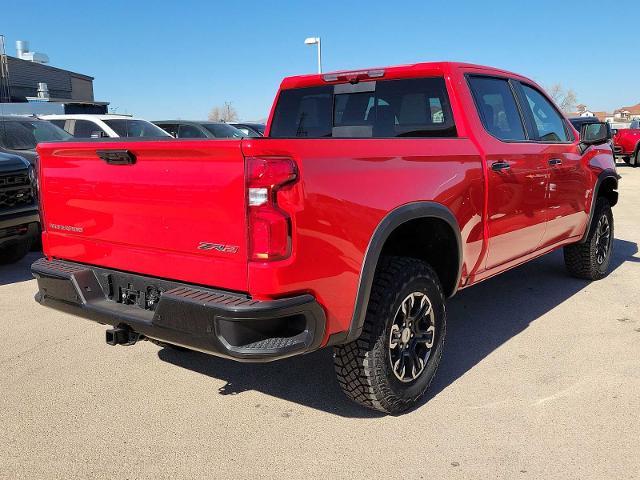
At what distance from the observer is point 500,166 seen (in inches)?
148

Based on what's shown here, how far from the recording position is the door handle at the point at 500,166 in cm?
370

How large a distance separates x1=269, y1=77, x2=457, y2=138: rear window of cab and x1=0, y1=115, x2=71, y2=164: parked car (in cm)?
473

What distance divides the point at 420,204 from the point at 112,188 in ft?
5.03

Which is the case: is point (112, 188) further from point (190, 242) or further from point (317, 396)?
point (317, 396)

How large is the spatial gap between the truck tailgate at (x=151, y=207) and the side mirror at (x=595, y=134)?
3826 millimetres

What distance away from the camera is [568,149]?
486cm

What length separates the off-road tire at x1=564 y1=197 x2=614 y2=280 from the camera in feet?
18.4

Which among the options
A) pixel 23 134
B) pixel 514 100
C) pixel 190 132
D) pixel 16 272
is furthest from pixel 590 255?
pixel 190 132

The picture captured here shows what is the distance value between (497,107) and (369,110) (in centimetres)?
89

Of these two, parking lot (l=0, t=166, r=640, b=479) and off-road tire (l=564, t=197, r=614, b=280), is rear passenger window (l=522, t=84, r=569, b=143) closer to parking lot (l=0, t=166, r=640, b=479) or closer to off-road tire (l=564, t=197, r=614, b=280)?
off-road tire (l=564, t=197, r=614, b=280)

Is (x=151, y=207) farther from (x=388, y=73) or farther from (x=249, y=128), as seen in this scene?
(x=249, y=128)

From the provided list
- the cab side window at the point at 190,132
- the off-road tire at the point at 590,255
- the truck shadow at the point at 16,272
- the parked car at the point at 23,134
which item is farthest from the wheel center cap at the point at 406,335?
the cab side window at the point at 190,132

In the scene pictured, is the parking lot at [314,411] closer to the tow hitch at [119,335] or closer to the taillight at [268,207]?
the tow hitch at [119,335]

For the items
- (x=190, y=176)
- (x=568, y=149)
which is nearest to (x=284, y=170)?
(x=190, y=176)
